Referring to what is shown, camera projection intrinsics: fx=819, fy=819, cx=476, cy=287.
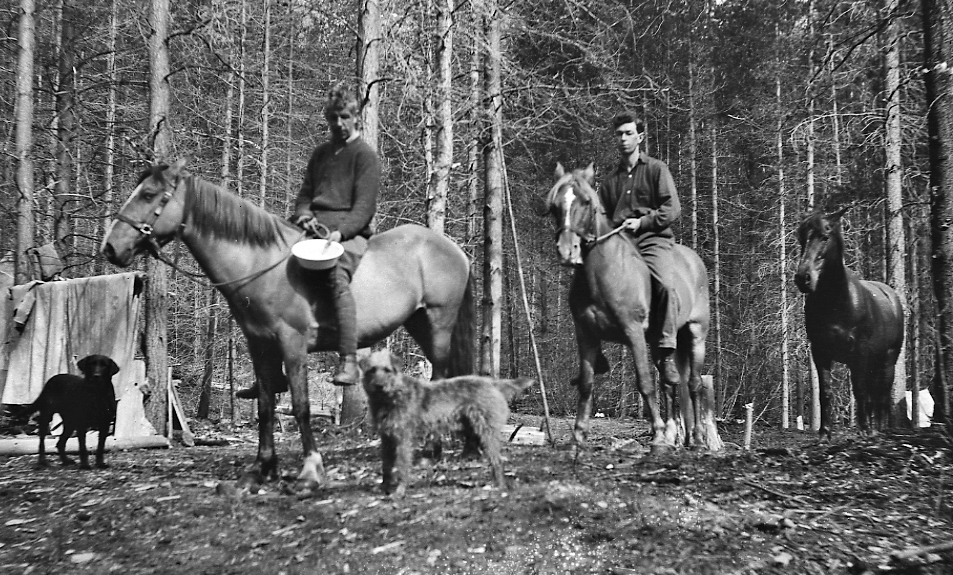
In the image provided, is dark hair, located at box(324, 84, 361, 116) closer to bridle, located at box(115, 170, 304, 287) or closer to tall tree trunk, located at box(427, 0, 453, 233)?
bridle, located at box(115, 170, 304, 287)

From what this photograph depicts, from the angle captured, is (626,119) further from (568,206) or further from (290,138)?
(290,138)

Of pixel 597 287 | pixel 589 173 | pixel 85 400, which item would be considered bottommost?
pixel 85 400

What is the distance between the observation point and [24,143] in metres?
13.2

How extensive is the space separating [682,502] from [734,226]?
84.5 ft

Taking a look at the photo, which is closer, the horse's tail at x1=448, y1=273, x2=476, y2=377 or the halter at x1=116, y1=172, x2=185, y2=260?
the halter at x1=116, y1=172, x2=185, y2=260

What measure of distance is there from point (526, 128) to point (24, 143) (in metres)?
8.11

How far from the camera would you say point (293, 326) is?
6.97m

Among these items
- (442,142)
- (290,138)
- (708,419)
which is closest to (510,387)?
(708,419)

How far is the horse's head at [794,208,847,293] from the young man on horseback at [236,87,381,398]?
543cm

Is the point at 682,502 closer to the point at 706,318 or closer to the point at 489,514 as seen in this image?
the point at 489,514

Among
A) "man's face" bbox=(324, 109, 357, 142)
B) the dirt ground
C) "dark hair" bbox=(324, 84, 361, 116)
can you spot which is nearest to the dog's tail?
the dirt ground

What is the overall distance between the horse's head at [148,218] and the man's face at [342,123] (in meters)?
1.36

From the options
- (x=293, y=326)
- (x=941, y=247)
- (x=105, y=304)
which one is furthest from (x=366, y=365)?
(x=105, y=304)

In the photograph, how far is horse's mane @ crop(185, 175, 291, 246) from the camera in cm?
694
